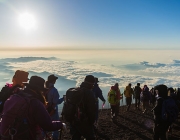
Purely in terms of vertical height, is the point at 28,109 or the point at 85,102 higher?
the point at 28,109

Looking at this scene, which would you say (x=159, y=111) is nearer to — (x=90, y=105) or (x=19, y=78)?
(x=90, y=105)

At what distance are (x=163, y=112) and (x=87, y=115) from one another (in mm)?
2718

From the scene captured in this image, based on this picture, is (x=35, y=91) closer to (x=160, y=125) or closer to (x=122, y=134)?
(x=160, y=125)

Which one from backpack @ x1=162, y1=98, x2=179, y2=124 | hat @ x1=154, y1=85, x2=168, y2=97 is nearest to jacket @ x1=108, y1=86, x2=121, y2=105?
hat @ x1=154, y1=85, x2=168, y2=97

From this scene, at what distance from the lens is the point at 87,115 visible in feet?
18.9

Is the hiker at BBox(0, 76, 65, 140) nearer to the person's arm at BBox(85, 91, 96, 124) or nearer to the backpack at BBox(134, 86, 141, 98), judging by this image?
the person's arm at BBox(85, 91, 96, 124)

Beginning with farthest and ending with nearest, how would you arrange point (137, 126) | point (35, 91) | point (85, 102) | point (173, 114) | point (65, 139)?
point (137, 126) < point (65, 139) < point (173, 114) < point (85, 102) < point (35, 91)

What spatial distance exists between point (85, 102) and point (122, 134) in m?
6.25

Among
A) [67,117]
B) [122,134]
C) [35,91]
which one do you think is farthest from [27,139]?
[122,134]

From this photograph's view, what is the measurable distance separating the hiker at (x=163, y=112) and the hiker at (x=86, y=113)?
254 cm

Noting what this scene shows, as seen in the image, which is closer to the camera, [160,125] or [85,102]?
[85,102]

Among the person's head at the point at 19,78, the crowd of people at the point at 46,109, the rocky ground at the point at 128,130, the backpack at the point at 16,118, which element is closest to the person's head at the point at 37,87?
the crowd of people at the point at 46,109

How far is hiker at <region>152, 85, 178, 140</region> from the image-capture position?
23.0 ft

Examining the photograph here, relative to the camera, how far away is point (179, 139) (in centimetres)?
1022
